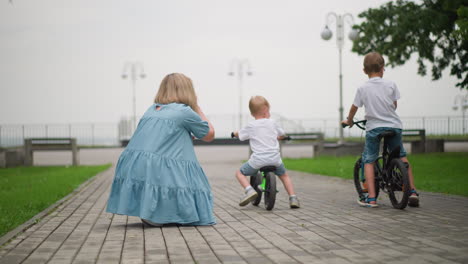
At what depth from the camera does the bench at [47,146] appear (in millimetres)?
22312

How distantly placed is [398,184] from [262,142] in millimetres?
1700

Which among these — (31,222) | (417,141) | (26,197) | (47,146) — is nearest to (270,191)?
(31,222)

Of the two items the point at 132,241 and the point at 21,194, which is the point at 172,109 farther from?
the point at 21,194

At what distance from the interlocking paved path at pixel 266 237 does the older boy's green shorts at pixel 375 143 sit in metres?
0.63

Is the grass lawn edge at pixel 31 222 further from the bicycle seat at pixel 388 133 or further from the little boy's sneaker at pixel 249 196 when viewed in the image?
the bicycle seat at pixel 388 133

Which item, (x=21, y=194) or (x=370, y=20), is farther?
(x=370, y=20)

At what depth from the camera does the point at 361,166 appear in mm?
8523

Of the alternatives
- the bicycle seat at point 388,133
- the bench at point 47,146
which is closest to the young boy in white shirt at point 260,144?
the bicycle seat at point 388,133

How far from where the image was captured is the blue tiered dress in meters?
6.50

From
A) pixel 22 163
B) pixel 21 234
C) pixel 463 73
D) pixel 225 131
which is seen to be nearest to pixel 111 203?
pixel 21 234

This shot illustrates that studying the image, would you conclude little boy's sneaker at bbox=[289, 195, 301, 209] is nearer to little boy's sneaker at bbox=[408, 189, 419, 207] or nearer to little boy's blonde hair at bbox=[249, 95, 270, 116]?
little boy's blonde hair at bbox=[249, 95, 270, 116]

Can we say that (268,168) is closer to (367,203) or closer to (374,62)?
(367,203)

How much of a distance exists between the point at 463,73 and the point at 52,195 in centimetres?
1639

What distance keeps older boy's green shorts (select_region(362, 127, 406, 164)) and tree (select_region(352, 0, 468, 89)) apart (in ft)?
44.1
